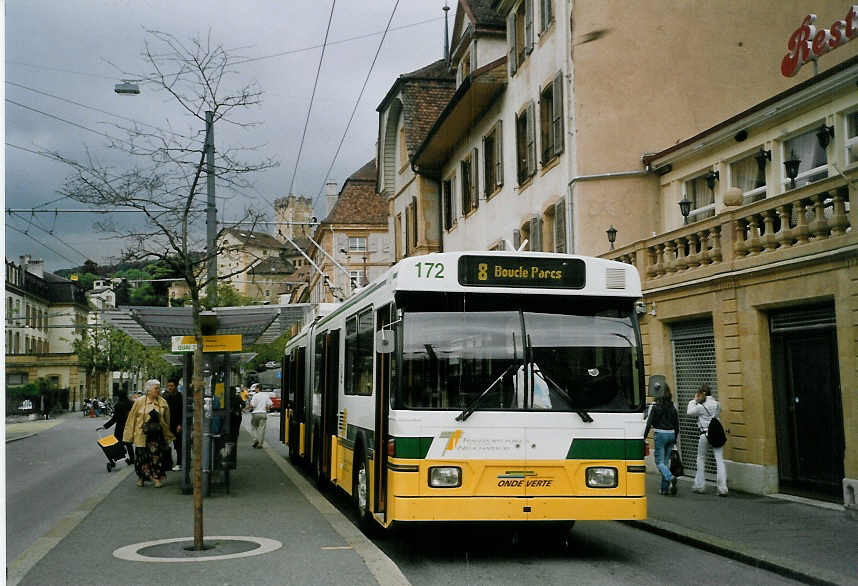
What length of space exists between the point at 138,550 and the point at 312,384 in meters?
7.39

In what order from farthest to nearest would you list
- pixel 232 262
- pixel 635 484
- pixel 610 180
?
pixel 610 180 < pixel 232 262 < pixel 635 484

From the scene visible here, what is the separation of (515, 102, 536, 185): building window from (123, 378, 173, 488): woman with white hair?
40.2 ft

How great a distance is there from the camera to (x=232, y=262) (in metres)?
18.8

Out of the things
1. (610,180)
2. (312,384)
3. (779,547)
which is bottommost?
(779,547)

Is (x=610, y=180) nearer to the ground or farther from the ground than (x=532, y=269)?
farther from the ground

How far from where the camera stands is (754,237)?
1515 centimetres

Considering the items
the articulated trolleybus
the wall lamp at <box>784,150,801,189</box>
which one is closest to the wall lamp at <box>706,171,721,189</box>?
the wall lamp at <box>784,150,801,189</box>

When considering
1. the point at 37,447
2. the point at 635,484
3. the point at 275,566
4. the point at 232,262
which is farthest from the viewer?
the point at 37,447

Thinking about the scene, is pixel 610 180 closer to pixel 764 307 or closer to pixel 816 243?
→ pixel 764 307

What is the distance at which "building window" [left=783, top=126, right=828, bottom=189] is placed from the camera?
54.9ft

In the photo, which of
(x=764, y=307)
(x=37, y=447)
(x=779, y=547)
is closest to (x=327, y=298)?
(x=37, y=447)

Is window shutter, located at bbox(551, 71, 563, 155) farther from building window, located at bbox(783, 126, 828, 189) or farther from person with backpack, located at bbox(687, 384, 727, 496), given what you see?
person with backpack, located at bbox(687, 384, 727, 496)

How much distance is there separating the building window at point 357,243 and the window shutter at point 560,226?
1974 inches

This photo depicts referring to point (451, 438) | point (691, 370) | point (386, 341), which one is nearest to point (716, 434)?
point (691, 370)
